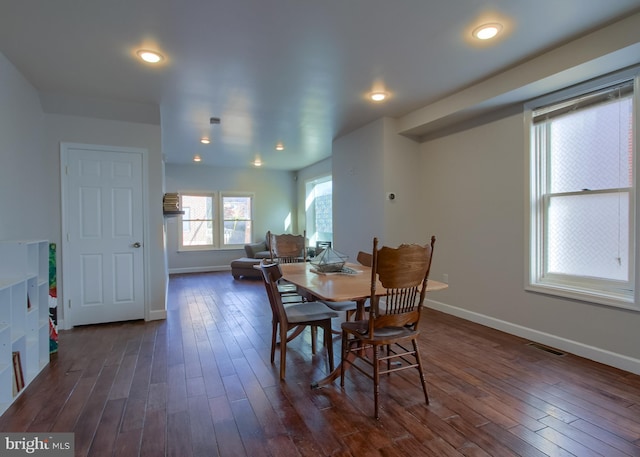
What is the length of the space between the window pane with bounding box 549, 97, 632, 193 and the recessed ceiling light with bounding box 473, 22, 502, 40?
1227 mm

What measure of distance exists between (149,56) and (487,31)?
263 cm

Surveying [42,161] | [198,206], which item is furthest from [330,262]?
[198,206]

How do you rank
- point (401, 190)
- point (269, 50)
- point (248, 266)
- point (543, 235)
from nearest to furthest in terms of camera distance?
point (269, 50) < point (543, 235) < point (401, 190) < point (248, 266)

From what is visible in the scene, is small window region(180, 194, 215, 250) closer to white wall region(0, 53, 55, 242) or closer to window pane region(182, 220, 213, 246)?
window pane region(182, 220, 213, 246)

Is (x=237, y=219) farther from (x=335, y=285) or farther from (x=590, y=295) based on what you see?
(x=590, y=295)

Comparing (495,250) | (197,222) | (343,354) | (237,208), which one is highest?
(237,208)

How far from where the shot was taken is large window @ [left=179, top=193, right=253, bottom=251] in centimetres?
801

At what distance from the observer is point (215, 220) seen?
822cm

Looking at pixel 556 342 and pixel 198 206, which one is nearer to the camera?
pixel 556 342

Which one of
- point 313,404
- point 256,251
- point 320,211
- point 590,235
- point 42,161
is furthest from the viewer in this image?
point 320,211

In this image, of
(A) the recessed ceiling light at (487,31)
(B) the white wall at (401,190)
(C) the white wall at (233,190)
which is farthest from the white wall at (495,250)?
(C) the white wall at (233,190)

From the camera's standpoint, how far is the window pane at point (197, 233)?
7989 millimetres

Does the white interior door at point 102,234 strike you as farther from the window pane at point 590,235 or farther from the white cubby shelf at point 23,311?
the window pane at point 590,235

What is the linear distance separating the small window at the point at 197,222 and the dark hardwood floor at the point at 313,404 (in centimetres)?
475
